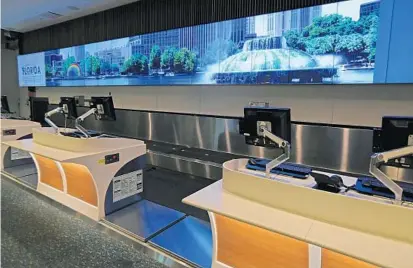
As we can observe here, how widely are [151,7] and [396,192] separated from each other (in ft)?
14.8

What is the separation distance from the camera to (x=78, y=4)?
5.09 meters

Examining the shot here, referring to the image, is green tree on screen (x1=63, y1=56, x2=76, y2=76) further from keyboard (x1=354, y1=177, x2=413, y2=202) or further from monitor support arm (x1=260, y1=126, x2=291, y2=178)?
keyboard (x1=354, y1=177, x2=413, y2=202)

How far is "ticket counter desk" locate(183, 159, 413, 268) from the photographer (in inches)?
46.3

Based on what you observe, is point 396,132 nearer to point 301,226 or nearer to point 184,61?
point 301,226

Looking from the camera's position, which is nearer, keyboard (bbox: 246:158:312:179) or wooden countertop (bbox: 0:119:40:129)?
keyboard (bbox: 246:158:312:179)

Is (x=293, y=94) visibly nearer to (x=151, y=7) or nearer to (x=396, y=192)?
(x=396, y=192)

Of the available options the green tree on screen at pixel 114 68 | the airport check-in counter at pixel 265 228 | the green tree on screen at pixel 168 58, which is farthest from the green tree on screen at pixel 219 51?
the airport check-in counter at pixel 265 228

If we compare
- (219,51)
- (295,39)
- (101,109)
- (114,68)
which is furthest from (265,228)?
(114,68)

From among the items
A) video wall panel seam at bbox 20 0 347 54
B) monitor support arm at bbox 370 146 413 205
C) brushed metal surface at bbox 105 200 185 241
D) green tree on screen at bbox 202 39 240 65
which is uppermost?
video wall panel seam at bbox 20 0 347 54

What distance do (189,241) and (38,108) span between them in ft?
24.0

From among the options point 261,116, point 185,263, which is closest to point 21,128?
point 185,263

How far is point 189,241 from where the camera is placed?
7.70ft

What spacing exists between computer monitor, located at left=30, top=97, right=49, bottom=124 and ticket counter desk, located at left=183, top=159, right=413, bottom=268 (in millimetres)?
7522

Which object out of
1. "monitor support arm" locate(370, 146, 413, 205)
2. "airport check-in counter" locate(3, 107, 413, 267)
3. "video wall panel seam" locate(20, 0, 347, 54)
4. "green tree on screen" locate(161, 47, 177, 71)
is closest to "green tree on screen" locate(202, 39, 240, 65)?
"video wall panel seam" locate(20, 0, 347, 54)
